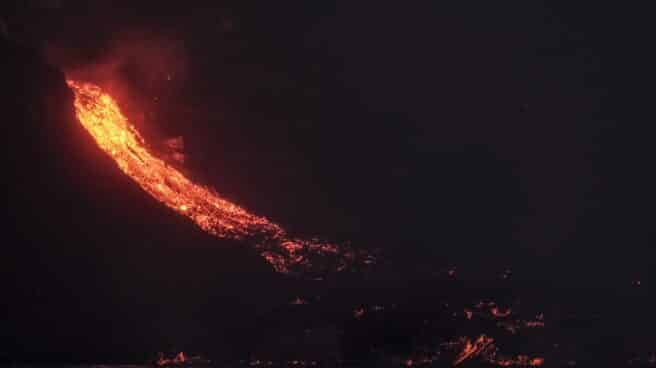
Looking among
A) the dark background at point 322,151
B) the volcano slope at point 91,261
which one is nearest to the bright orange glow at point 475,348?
the dark background at point 322,151

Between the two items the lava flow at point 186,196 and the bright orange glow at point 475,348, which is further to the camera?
the bright orange glow at point 475,348

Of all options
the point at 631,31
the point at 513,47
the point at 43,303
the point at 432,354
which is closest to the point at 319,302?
the point at 432,354

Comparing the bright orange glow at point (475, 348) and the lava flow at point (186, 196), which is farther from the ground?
the lava flow at point (186, 196)

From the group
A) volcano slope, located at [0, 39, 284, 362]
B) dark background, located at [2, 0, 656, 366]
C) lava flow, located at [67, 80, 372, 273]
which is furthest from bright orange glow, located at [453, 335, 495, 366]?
volcano slope, located at [0, 39, 284, 362]

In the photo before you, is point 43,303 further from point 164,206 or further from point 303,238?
point 303,238

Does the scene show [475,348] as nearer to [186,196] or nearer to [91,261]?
[186,196]

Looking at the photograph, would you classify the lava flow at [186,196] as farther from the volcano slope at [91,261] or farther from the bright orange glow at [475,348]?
the bright orange glow at [475,348]
